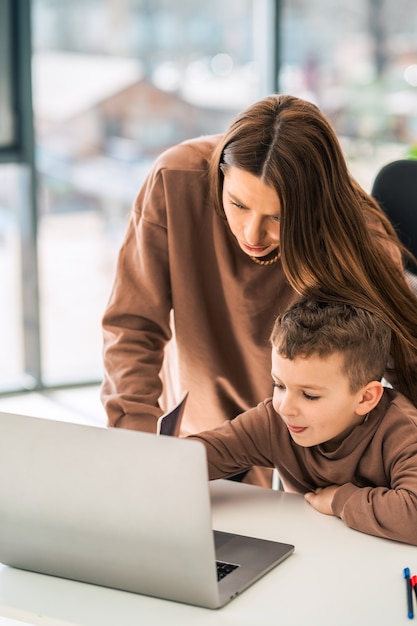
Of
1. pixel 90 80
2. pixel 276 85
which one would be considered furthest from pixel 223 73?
pixel 90 80

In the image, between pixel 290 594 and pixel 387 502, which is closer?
pixel 290 594

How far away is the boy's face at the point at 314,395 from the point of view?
4.68 feet

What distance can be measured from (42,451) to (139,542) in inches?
6.0

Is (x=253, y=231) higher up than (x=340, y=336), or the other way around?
(x=253, y=231)

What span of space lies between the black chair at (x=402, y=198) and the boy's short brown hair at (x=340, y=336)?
0.41 meters

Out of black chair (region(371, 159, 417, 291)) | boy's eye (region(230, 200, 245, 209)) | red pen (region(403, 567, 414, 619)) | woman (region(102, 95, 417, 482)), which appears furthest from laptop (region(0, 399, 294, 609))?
black chair (region(371, 159, 417, 291))

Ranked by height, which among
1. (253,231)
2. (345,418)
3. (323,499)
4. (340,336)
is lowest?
(323,499)

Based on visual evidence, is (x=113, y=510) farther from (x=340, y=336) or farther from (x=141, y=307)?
(x=141, y=307)

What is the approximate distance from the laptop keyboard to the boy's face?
246mm

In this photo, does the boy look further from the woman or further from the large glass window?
the large glass window

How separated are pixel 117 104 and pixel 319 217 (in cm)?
242

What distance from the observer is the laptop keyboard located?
1.25 meters

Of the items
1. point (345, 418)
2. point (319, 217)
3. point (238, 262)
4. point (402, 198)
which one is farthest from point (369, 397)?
point (402, 198)

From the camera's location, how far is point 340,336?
4.73 ft
